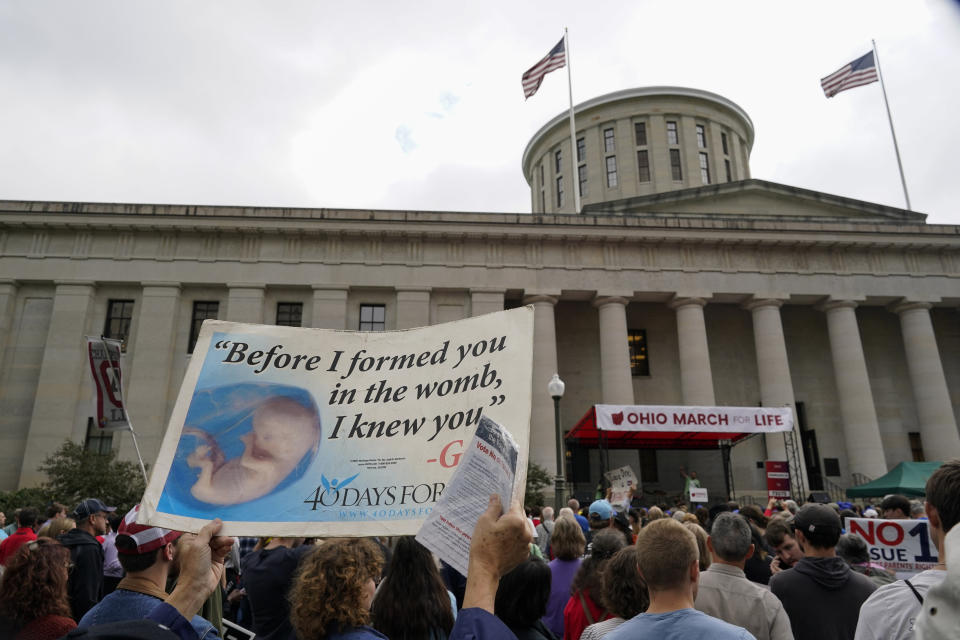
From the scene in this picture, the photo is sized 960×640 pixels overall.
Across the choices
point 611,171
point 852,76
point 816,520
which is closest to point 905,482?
point 816,520

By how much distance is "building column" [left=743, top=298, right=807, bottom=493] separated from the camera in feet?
99.9

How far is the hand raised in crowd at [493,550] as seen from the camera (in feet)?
7.57

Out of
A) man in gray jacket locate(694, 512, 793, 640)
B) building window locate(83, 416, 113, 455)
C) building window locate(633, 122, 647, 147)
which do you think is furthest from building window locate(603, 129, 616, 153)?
man in gray jacket locate(694, 512, 793, 640)

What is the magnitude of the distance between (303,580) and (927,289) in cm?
3954

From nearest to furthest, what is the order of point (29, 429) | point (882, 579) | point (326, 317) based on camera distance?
point (882, 579), point (29, 429), point (326, 317)

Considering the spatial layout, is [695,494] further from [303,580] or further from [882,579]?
[303,580]

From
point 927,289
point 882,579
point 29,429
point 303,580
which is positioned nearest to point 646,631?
point 303,580

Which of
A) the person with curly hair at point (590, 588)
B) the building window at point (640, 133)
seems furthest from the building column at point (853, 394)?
the person with curly hair at point (590, 588)

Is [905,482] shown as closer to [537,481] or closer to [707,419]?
[707,419]

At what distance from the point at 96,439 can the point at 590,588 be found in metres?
31.2

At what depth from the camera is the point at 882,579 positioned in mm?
5215

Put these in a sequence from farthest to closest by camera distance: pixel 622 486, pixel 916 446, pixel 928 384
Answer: pixel 916 446, pixel 928 384, pixel 622 486

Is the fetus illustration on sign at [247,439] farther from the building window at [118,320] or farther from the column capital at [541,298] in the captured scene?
the building window at [118,320]

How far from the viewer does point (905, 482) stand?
22141mm
